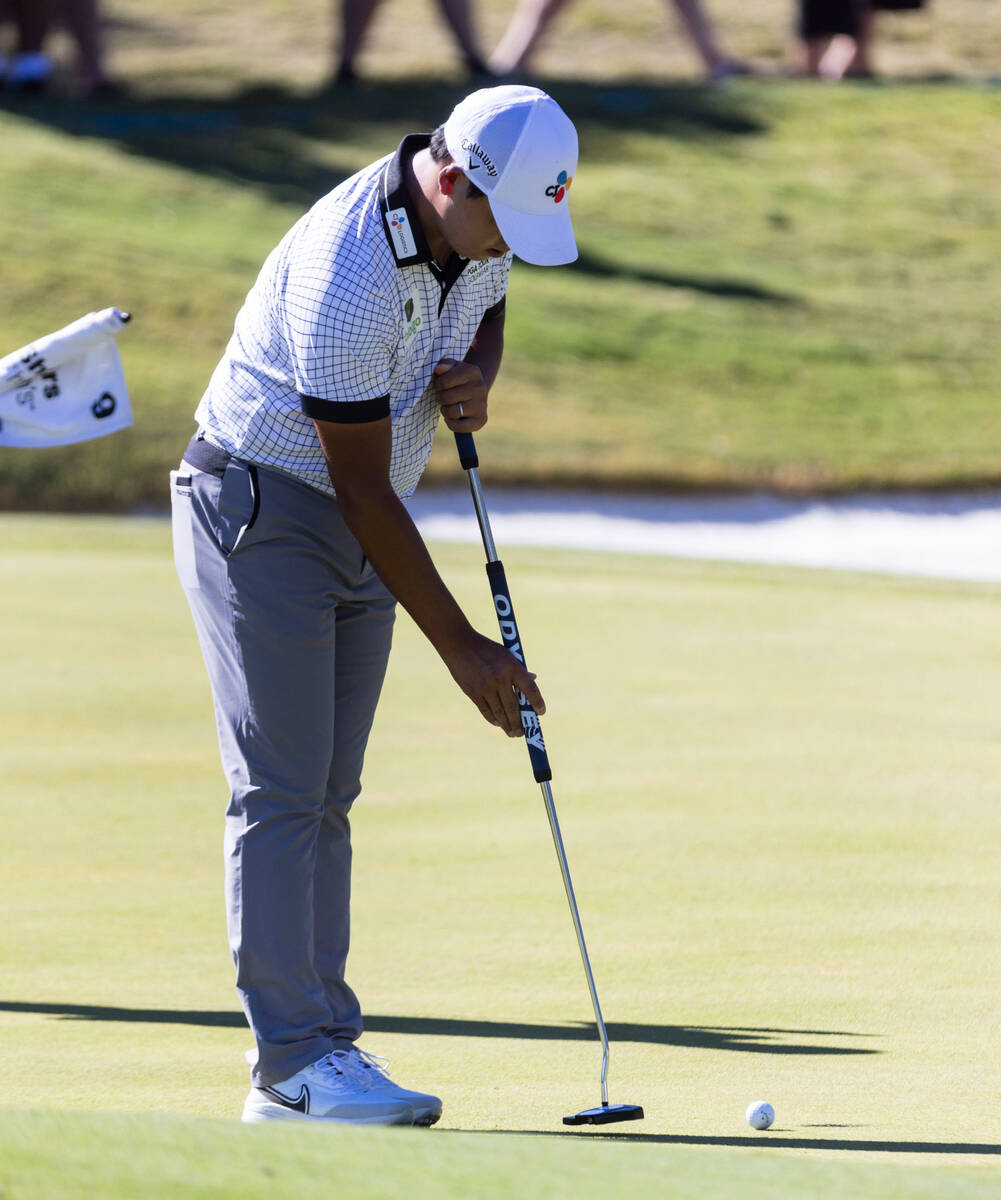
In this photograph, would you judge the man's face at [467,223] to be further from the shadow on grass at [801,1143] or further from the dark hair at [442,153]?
the shadow on grass at [801,1143]

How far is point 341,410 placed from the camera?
2943 mm

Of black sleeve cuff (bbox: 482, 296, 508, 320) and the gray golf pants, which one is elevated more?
black sleeve cuff (bbox: 482, 296, 508, 320)

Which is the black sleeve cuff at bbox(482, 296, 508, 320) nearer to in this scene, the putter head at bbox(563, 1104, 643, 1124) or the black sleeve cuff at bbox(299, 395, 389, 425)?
the black sleeve cuff at bbox(299, 395, 389, 425)

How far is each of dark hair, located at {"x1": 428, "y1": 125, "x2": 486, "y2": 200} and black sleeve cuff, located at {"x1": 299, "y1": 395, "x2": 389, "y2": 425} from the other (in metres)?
0.33

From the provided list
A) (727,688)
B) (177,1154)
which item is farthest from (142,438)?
(177,1154)

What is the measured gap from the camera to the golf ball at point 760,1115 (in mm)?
2969

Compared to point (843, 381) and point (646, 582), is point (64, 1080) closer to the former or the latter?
point (646, 582)

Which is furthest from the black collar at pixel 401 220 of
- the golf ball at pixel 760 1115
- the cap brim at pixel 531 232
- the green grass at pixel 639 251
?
the green grass at pixel 639 251

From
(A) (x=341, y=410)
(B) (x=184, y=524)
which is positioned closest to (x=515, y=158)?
(A) (x=341, y=410)

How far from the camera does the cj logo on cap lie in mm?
2967

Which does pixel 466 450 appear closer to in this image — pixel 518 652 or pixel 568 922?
pixel 518 652

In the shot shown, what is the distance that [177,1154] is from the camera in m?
2.15

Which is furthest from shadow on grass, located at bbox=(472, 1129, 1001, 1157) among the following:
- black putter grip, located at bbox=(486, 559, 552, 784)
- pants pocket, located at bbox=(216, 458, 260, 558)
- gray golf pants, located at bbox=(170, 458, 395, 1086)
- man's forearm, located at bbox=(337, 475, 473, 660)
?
pants pocket, located at bbox=(216, 458, 260, 558)

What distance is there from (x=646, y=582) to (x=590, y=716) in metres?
3.29
